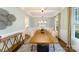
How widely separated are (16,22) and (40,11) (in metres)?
0.32

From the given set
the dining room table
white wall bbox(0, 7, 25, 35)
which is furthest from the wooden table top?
white wall bbox(0, 7, 25, 35)

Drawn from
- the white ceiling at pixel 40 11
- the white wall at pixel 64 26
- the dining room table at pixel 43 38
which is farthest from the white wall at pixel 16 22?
the white wall at pixel 64 26

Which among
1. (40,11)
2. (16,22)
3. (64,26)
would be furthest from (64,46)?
(16,22)

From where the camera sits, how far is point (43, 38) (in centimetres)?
139

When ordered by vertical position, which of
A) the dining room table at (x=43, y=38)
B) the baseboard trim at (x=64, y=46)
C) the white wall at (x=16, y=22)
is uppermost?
the white wall at (x=16, y=22)

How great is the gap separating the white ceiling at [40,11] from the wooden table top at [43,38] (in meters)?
0.21

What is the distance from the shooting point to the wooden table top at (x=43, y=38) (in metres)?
1.39

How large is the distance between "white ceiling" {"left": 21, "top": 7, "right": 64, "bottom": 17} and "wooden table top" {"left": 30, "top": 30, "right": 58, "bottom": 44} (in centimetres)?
21

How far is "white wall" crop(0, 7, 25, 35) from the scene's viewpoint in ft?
4.48

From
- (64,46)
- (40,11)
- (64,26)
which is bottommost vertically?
(64,46)

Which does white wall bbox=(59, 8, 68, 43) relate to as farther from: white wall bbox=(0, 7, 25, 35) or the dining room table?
white wall bbox=(0, 7, 25, 35)

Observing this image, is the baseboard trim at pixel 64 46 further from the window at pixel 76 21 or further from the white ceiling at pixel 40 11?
the white ceiling at pixel 40 11

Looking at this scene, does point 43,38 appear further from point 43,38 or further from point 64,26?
point 64,26
